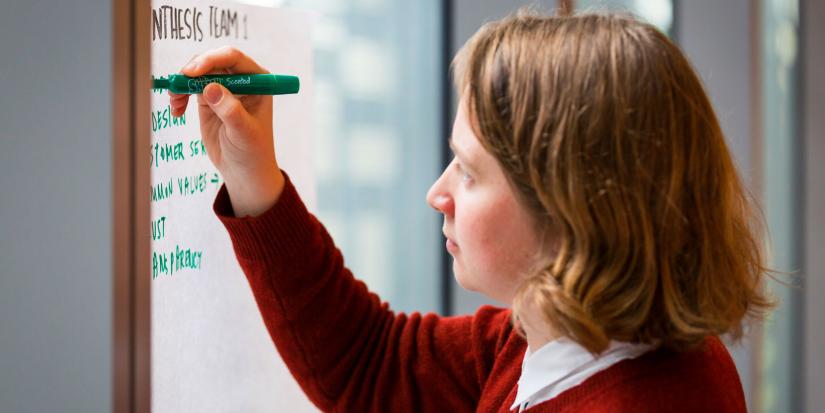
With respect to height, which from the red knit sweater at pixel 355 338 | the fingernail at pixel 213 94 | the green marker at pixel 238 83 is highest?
the green marker at pixel 238 83

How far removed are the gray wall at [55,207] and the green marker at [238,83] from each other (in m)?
0.11

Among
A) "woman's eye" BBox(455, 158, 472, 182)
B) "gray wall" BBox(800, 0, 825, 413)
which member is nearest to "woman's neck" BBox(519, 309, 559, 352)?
"woman's eye" BBox(455, 158, 472, 182)

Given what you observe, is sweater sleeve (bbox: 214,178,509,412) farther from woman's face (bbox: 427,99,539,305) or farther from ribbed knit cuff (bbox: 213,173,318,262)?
woman's face (bbox: 427,99,539,305)

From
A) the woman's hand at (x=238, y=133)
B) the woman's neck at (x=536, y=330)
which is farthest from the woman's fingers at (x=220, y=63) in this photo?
the woman's neck at (x=536, y=330)

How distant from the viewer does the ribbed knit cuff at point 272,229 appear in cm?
87

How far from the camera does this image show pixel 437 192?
0.78 meters

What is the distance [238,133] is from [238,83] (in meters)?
0.05

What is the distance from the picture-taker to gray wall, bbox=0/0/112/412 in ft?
2.15

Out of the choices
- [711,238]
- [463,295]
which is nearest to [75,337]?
[711,238]

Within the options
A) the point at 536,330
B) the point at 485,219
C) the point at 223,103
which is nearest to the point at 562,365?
the point at 536,330

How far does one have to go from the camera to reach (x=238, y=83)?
2.70 ft

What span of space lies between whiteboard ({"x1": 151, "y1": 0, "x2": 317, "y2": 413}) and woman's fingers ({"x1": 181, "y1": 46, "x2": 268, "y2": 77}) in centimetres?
4

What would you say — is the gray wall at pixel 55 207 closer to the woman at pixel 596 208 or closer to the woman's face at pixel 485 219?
the woman at pixel 596 208

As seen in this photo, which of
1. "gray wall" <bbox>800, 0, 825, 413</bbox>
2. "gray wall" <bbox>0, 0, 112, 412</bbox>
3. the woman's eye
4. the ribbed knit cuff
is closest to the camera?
"gray wall" <bbox>0, 0, 112, 412</bbox>
